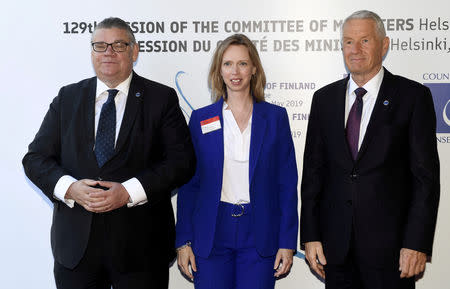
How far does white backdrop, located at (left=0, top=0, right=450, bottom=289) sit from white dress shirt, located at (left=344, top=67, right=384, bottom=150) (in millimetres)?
944

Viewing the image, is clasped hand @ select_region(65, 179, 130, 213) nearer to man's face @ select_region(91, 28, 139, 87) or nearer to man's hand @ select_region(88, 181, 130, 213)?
man's hand @ select_region(88, 181, 130, 213)

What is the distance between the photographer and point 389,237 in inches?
93.1

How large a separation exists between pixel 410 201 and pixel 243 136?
94 cm

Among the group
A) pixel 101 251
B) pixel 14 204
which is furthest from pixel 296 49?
pixel 14 204

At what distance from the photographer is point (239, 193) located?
2.62 m

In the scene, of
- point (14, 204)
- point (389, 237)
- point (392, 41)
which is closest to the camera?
point (389, 237)

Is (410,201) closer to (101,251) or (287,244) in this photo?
(287,244)

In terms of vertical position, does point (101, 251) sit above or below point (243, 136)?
below

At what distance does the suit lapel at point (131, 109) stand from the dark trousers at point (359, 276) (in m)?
1.25

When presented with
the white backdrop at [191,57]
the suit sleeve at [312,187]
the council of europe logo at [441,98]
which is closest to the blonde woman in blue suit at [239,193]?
the suit sleeve at [312,187]

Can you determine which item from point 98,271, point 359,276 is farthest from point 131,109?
point 359,276

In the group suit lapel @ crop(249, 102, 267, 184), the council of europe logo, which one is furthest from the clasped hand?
the council of europe logo

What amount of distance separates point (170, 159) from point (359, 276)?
1142 millimetres

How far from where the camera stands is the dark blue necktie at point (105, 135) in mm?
2424
